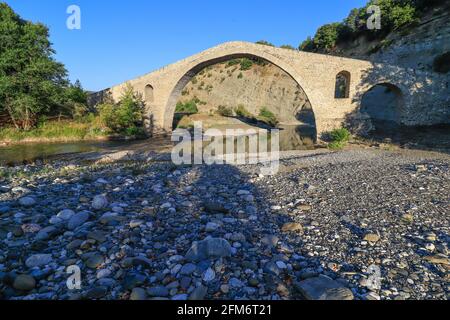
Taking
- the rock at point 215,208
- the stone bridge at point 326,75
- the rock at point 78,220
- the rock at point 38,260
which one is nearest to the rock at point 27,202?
the rock at point 78,220

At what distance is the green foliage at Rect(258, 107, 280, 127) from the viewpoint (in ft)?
108

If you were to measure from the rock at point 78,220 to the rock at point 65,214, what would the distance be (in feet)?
0.65

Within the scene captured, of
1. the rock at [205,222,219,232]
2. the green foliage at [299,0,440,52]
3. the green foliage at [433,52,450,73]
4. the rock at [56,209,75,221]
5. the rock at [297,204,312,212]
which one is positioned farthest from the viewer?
the green foliage at [299,0,440,52]

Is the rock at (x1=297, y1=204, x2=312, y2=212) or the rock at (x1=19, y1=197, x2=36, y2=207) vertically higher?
the rock at (x1=19, y1=197, x2=36, y2=207)

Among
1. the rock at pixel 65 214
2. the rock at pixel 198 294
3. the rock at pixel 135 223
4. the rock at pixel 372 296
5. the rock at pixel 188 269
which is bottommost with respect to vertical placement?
the rock at pixel 372 296

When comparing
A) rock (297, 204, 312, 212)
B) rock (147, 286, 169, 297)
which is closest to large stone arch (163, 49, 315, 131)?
rock (297, 204, 312, 212)

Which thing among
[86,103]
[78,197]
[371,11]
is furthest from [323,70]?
[86,103]

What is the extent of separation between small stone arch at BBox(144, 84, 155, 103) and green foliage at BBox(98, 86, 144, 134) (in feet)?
4.51

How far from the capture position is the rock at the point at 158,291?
2.48 meters

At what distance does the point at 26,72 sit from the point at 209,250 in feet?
72.0

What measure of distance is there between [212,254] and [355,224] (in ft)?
8.48

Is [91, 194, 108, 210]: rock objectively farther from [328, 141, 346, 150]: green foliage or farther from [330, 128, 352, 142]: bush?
[330, 128, 352, 142]: bush

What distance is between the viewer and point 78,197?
543 centimetres

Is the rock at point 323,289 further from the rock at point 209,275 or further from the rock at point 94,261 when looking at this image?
the rock at point 94,261
